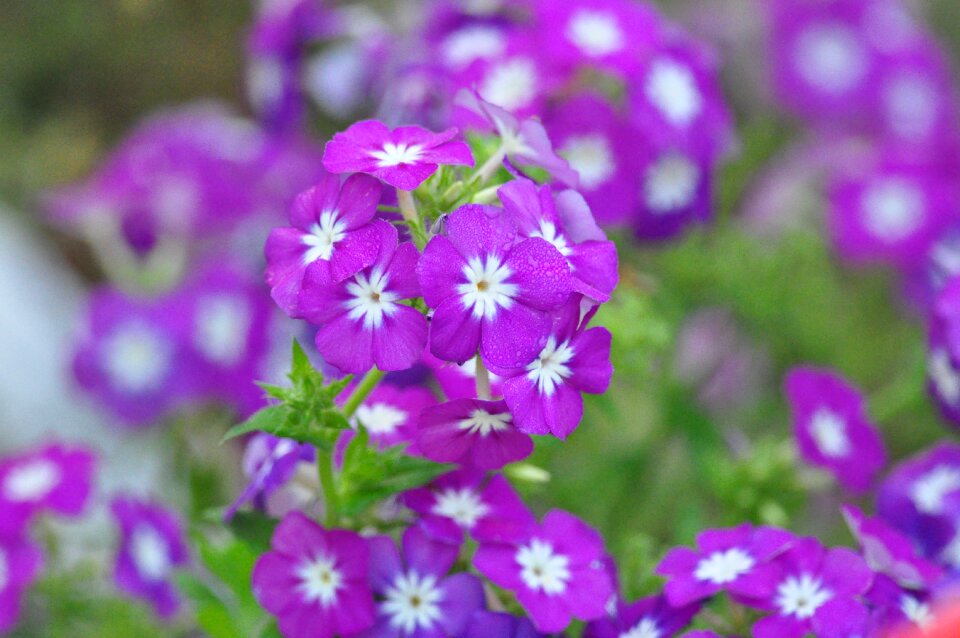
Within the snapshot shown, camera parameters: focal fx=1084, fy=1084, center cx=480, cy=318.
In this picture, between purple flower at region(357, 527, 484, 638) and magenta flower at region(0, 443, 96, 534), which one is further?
magenta flower at region(0, 443, 96, 534)

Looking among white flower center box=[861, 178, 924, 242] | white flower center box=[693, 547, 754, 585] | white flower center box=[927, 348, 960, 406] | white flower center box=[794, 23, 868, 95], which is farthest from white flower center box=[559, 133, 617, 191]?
white flower center box=[794, 23, 868, 95]

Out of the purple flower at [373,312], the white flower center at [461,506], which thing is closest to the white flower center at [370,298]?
the purple flower at [373,312]

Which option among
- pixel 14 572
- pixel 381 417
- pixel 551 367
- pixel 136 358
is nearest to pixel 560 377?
pixel 551 367

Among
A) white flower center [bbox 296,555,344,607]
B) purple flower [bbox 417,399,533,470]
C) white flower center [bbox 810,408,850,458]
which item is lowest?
white flower center [bbox 296,555,344,607]

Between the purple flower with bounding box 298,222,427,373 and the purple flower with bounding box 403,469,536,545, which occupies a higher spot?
the purple flower with bounding box 298,222,427,373

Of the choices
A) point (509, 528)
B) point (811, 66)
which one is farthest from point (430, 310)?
point (811, 66)

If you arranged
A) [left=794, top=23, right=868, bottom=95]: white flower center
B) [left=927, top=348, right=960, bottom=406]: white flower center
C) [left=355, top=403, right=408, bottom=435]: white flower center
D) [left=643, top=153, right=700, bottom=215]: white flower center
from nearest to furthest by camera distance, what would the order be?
A: [left=355, top=403, right=408, bottom=435]: white flower center
[left=927, top=348, right=960, bottom=406]: white flower center
[left=643, top=153, right=700, bottom=215]: white flower center
[left=794, top=23, right=868, bottom=95]: white flower center

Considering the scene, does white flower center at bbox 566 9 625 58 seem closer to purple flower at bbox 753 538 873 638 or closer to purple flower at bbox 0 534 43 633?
purple flower at bbox 753 538 873 638
